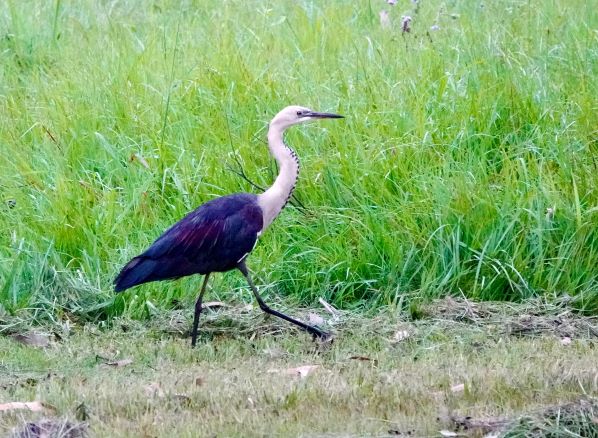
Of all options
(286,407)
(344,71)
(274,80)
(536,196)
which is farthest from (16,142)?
(286,407)

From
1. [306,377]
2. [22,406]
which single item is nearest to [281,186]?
[306,377]

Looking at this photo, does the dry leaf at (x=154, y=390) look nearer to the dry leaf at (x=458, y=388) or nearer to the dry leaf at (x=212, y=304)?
the dry leaf at (x=458, y=388)

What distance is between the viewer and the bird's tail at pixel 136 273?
21.2 feet

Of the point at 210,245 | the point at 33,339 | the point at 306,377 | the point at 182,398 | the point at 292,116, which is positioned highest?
the point at 292,116

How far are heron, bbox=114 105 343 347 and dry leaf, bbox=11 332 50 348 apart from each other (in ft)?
1.79

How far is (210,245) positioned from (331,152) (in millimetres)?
1887

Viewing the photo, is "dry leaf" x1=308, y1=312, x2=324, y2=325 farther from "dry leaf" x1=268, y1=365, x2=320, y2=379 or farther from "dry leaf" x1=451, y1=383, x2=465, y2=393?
"dry leaf" x1=451, y1=383, x2=465, y2=393

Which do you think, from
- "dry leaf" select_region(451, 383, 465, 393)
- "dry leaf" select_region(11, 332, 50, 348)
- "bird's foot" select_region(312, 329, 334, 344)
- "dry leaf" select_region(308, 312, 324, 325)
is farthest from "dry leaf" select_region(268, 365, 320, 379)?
"dry leaf" select_region(11, 332, 50, 348)

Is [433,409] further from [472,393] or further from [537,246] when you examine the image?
[537,246]

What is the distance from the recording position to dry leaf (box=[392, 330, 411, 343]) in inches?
255

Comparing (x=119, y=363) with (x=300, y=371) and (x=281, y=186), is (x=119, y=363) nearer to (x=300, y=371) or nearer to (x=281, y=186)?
(x=300, y=371)

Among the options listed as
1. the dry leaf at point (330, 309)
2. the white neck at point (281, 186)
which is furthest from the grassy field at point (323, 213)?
the white neck at point (281, 186)

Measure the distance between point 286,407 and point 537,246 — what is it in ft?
8.97

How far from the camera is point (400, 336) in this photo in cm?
653
